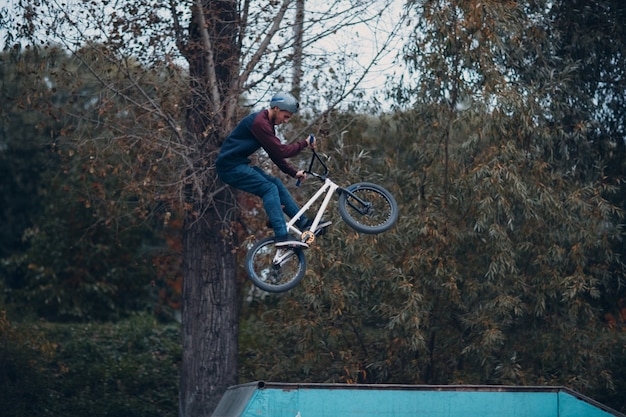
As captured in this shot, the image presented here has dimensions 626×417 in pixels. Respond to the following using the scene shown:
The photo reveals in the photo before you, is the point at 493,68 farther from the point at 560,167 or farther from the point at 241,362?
the point at 241,362

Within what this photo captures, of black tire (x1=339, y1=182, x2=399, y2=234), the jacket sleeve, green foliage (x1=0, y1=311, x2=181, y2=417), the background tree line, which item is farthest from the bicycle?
green foliage (x1=0, y1=311, x2=181, y2=417)

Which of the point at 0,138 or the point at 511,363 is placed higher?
the point at 0,138

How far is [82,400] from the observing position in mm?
14430

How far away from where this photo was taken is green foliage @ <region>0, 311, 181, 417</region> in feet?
45.4

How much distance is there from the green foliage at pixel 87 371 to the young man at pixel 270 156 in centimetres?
614

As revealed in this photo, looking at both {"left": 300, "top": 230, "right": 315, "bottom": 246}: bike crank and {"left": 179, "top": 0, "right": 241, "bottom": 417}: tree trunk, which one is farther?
{"left": 179, "top": 0, "right": 241, "bottom": 417}: tree trunk

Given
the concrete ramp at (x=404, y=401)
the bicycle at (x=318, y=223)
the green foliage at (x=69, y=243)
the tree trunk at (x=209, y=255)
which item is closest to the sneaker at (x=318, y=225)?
the bicycle at (x=318, y=223)

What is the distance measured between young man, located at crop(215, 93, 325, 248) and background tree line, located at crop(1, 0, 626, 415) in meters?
2.59

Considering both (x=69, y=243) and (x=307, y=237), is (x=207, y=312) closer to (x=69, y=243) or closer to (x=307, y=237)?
(x=307, y=237)

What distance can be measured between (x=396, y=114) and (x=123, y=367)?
748 cm

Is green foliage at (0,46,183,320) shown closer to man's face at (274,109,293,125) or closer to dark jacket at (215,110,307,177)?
dark jacket at (215,110,307,177)

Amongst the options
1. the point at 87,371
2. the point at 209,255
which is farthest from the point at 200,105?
the point at 87,371

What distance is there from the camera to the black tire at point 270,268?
823cm

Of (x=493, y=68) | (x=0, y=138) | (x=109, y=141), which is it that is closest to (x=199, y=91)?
(x=109, y=141)
